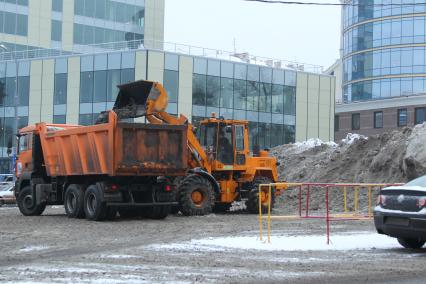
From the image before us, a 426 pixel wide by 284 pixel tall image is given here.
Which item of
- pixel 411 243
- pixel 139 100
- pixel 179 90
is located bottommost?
pixel 411 243

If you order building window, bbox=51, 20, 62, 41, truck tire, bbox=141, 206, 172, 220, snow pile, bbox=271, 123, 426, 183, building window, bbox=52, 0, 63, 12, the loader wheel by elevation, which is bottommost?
truck tire, bbox=141, 206, 172, 220

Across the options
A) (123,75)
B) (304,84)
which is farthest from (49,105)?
(304,84)

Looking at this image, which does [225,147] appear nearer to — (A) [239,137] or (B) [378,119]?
(A) [239,137]

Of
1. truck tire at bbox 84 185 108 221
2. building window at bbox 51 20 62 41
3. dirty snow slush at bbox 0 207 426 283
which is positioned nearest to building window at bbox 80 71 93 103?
building window at bbox 51 20 62 41

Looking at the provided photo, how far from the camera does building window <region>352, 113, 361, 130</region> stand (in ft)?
278

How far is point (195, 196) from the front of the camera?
21.5m

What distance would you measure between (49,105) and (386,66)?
162 feet

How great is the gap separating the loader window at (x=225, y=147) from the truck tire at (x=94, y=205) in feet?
15.5

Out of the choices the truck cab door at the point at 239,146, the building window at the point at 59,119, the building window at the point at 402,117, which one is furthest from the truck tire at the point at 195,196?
the building window at the point at 402,117

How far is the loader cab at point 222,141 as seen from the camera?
74.3ft

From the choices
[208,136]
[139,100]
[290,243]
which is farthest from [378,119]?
[290,243]

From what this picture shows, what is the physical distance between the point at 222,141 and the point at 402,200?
A: 35.1ft

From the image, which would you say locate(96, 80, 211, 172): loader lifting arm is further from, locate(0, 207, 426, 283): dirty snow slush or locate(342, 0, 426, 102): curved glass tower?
locate(342, 0, 426, 102): curved glass tower

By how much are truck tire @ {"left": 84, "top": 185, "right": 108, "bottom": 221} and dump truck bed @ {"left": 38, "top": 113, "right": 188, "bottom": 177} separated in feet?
1.72
